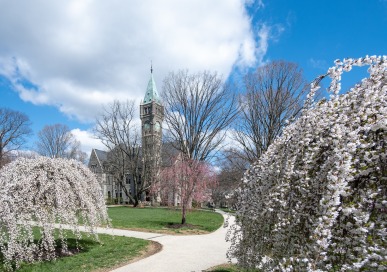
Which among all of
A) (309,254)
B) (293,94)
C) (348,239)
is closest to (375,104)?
(348,239)

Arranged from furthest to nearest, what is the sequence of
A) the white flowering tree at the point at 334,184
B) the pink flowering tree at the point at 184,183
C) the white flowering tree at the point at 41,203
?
the pink flowering tree at the point at 184,183 < the white flowering tree at the point at 41,203 < the white flowering tree at the point at 334,184

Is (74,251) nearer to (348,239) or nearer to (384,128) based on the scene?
(348,239)

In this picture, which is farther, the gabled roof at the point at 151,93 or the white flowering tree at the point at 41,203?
the gabled roof at the point at 151,93

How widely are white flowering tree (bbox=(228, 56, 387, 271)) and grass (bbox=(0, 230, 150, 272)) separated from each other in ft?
16.6

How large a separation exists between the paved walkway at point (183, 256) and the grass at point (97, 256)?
548 mm

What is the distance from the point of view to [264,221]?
3555mm

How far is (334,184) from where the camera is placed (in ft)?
7.96

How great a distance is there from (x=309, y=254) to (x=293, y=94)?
21.6 meters

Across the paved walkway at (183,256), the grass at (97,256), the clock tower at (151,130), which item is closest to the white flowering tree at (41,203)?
the grass at (97,256)

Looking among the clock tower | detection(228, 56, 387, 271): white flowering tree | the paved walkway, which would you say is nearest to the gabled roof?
the clock tower

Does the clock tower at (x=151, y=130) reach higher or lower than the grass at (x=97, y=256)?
higher

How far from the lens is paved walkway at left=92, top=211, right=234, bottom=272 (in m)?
6.72

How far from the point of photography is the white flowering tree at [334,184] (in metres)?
2.35

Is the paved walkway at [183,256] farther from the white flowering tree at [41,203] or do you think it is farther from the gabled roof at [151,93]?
the gabled roof at [151,93]
